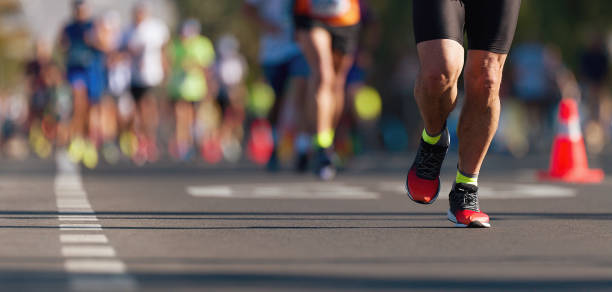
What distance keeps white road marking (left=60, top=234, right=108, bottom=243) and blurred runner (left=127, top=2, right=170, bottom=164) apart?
12878 millimetres

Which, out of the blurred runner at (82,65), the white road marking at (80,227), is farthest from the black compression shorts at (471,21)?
the blurred runner at (82,65)

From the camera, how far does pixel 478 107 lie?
778cm

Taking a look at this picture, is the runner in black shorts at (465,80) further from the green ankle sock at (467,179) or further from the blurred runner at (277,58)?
the blurred runner at (277,58)

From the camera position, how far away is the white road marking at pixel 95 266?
5.38m

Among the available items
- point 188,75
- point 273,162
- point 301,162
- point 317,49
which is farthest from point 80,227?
point 188,75

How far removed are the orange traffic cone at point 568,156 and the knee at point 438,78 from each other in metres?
5.42

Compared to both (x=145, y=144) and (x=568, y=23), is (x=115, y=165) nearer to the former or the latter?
(x=145, y=144)

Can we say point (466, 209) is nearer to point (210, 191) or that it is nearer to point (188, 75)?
point (210, 191)

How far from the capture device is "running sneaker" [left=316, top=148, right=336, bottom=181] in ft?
39.7

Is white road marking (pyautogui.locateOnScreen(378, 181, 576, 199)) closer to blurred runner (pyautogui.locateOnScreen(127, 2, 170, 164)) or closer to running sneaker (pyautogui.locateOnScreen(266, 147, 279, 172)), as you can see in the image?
running sneaker (pyautogui.locateOnScreen(266, 147, 279, 172))

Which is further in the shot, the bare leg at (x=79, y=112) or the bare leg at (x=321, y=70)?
the bare leg at (x=79, y=112)

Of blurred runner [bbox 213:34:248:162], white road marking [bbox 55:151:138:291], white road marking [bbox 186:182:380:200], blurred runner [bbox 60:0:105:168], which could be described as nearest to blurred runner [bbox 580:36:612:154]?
blurred runner [bbox 213:34:248:162]

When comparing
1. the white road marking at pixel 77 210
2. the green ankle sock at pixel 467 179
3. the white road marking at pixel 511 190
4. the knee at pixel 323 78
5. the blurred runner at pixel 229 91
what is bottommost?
the blurred runner at pixel 229 91

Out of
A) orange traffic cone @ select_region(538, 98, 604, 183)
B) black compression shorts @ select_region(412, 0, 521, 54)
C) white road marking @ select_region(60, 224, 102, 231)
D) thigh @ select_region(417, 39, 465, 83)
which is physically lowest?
orange traffic cone @ select_region(538, 98, 604, 183)
